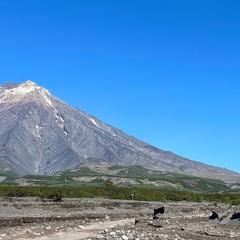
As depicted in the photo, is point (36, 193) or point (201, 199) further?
point (201, 199)

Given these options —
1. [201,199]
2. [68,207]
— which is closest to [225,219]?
[68,207]

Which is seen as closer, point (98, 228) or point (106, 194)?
point (98, 228)

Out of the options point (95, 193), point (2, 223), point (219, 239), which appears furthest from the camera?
point (95, 193)

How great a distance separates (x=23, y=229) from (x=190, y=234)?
38.4 ft

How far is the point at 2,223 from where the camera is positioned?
118 feet

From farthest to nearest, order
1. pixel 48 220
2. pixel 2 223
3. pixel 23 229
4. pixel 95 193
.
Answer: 1. pixel 95 193
2. pixel 48 220
3. pixel 2 223
4. pixel 23 229

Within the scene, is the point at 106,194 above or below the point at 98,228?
above

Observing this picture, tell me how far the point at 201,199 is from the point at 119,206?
152 feet

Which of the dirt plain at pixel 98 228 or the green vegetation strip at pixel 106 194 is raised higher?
the green vegetation strip at pixel 106 194

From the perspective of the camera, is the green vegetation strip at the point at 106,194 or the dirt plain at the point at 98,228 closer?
the dirt plain at the point at 98,228

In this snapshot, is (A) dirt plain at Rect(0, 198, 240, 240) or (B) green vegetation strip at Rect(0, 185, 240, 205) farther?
(B) green vegetation strip at Rect(0, 185, 240, 205)

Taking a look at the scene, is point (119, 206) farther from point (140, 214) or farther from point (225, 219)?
point (225, 219)

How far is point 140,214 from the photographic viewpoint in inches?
2383

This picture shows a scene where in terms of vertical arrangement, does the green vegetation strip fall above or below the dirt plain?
above
